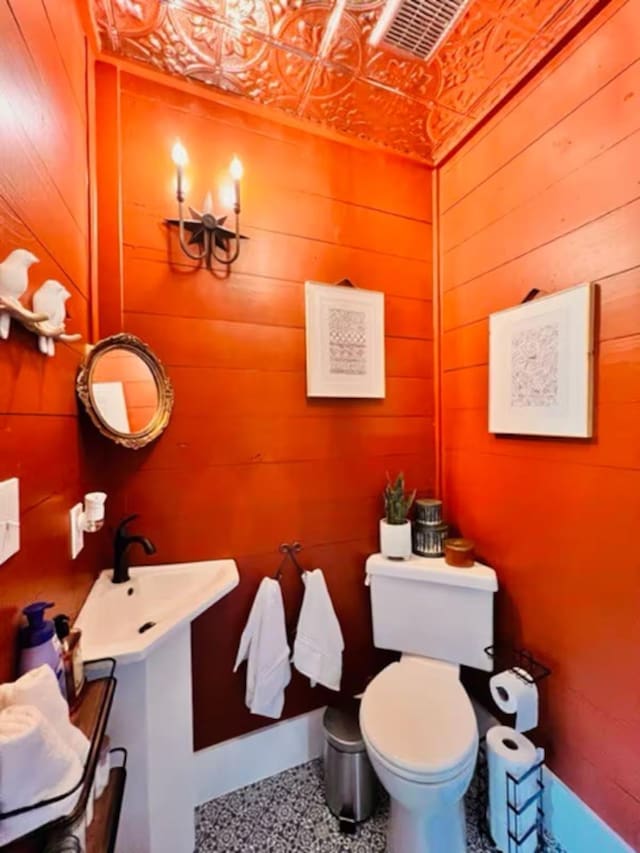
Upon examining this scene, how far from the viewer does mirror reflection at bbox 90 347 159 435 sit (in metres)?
1.23

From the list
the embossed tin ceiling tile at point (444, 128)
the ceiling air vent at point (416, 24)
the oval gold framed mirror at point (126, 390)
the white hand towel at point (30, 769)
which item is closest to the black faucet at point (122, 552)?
the oval gold framed mirror at point (126, 390)

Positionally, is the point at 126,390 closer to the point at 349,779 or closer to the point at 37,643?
the point at 37,643

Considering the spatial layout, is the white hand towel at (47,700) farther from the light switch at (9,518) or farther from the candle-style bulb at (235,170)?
the candle-style bulb at (235,170)

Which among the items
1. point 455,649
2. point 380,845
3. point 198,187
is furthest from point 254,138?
point 380,845

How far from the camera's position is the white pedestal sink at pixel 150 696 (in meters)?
0.99

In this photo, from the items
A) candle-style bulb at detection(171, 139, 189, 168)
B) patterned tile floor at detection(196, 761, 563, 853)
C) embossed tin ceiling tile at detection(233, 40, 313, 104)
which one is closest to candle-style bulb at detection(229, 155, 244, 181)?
candle-style bulb at detection(171, 139, 189, 168)

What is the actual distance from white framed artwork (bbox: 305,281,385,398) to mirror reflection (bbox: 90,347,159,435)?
609 millimetres

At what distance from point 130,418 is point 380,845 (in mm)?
1649

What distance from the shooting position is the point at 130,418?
1.31 metres

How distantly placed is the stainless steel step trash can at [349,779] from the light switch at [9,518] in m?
1.33

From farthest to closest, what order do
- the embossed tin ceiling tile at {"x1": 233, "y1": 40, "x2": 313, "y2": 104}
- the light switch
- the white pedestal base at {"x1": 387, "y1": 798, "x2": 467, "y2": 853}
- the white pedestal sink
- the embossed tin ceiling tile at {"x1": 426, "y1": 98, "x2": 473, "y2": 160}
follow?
the embossed tin ceiling tile at {"x1": 426, "y1": 98, "x2": 473, "y2": 160} → the embossed tin ceiling tile at {"x1": 233, "y1": 40, "x2": 313, "y2": 104} → the white pedestal base at {"x1": 387, "y1": 798, "x2": 467, "y2": 853} → the white pedestal sink → the light switch

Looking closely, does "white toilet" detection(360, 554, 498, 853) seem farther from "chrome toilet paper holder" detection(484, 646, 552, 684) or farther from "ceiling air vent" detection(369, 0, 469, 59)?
"ceiling air vent" detection(369, 0, 469, 59)

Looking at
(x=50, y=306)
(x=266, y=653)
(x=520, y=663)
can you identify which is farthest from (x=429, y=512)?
(x=50, y=306)

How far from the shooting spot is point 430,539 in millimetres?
1635
